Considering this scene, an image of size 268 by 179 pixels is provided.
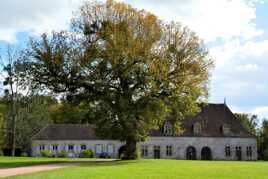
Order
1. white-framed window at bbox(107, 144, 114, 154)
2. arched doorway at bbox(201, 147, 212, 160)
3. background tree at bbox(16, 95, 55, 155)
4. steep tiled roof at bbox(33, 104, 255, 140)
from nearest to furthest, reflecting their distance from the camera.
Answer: arched doorway at bbox(201, 147, 212, 160) → steep tiled roof at bbox(33, 104, 255, 140) → white-framed window at bbox(107, 144, 114, 154) → background tree at bbox(16, 95, 55, 155)

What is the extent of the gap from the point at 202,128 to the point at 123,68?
3144 centimetres

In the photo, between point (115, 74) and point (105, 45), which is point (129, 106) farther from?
point (105, 45)

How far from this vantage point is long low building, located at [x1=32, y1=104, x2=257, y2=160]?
2589 inches

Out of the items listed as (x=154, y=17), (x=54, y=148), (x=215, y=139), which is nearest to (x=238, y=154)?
(x=215, y=139)

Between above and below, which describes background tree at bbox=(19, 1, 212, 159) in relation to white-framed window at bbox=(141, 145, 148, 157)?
above

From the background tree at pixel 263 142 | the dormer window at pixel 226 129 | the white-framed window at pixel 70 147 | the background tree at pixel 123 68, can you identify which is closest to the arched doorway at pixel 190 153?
the dormer window at pixel 226 129

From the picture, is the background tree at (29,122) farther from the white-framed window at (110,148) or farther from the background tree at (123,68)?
the background tree at (123,68)

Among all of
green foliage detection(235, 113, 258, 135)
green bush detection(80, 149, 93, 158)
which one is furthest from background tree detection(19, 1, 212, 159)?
green foliage detection(235, 113, 258, 135)

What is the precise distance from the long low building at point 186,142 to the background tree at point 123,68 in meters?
25.4

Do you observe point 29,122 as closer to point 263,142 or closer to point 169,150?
point 169,150

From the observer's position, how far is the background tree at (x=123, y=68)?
3738cm

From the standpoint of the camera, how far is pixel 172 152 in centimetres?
6562

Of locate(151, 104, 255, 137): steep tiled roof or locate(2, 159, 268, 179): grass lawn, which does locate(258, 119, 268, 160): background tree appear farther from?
locate(2, 159, 268, 179): grass lawn

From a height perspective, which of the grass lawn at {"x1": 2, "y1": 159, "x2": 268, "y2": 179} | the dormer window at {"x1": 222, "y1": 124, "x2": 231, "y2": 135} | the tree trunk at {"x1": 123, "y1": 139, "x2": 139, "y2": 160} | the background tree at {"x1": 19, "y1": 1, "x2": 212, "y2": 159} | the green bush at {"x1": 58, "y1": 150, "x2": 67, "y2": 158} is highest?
the background tree at {"x1": 19, "y1": 1, "x2": 212, "y2": 159}
